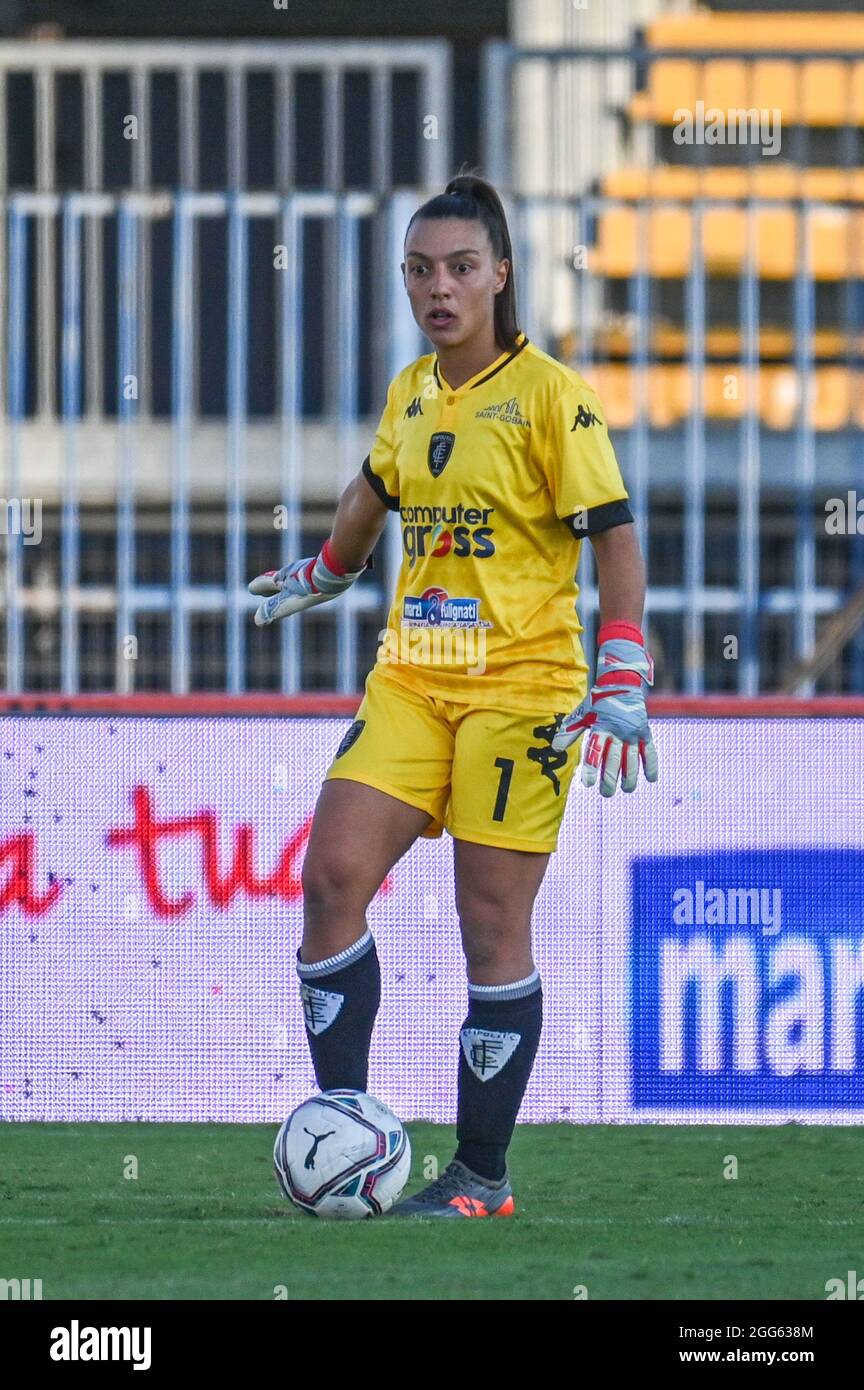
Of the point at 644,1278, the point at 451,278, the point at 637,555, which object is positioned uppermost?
the point at 451,278

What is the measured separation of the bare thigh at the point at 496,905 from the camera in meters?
4.14

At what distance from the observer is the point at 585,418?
4098mm

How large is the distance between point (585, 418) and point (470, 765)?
590 mm

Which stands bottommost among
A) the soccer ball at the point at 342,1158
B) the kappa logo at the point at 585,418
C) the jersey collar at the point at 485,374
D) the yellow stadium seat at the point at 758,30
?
the soccer ball at the point at 342,1158

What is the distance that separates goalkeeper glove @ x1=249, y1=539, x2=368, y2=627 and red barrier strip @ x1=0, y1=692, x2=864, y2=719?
47.2 inches

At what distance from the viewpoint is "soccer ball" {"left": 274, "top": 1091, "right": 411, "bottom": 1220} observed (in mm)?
4098

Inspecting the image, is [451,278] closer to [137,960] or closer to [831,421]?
[137,960]

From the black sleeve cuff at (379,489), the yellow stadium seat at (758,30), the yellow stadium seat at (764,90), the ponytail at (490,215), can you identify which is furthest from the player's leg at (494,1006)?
the yellow stadium seat at (758,30)

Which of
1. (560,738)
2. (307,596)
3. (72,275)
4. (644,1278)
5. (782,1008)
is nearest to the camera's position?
(644,1278)

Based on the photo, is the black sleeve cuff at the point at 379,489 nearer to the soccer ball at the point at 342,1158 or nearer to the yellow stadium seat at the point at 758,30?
the soccer ball at the point at 342,1158

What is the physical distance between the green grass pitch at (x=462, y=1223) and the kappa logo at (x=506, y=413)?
1288 mm

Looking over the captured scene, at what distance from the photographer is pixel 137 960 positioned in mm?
5793

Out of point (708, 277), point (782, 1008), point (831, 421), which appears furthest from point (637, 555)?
point (708, 277)

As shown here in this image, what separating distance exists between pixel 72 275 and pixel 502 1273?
6.98 metres
